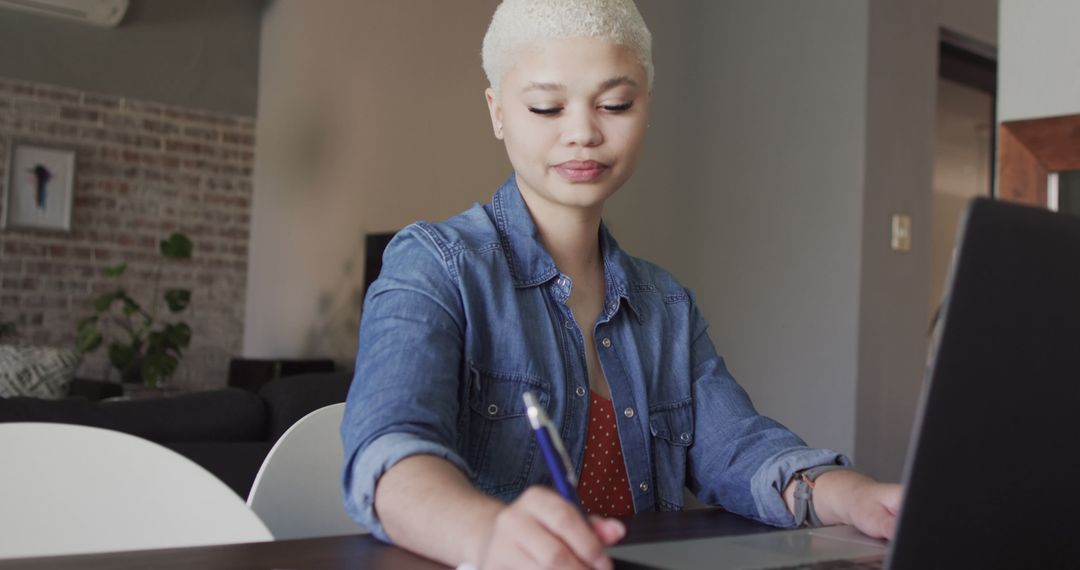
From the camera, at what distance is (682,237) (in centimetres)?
504

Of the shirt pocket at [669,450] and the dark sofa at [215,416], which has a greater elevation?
the shirt pocket at [669,450]

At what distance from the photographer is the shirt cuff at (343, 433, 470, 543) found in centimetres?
83

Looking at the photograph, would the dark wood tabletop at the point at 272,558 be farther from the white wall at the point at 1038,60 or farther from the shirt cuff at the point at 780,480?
the white wall at the point at 1038,60

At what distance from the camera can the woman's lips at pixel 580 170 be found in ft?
3.70

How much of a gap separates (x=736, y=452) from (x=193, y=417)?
54.3 inches

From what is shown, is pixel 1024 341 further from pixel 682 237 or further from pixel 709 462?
pixel 682 237

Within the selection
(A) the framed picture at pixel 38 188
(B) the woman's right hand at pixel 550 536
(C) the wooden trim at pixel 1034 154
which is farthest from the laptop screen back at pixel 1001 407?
(A) the framed picture at pixel 38 188

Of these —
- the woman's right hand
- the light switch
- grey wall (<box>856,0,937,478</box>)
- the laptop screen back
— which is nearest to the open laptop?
the laptop screen back

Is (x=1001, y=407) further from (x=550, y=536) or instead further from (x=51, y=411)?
(x=51, y=411)

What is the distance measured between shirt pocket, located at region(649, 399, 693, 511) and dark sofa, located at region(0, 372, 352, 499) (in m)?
1.08

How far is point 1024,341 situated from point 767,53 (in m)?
4.25

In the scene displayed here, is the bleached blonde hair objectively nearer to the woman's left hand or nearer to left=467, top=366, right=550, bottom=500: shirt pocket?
left=467, top=366, right=550, bottom=500: shirt pocket

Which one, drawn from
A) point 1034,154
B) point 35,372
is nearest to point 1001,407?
point 1034,154

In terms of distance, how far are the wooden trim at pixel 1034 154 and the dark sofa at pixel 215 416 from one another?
1.46 meters
